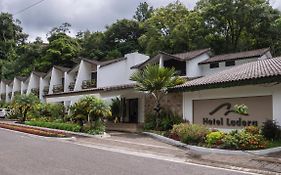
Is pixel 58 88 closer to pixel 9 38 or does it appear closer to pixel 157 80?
pixel 157 80

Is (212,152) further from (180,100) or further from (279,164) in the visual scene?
(180,100)

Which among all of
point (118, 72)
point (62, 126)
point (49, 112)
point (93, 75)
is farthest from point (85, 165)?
point (93, 75)

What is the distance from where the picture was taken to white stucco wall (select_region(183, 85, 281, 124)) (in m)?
17.5

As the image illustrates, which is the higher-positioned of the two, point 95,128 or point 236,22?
point 236,22

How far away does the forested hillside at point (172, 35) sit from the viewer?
155 ft

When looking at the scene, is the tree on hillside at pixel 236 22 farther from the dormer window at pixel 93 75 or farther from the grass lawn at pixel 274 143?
the grass lawn at pixel 274 143

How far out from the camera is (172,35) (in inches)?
2046

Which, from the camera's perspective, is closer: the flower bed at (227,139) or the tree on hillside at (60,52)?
the flower bed at (227,139)

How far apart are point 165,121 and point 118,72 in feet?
58.2

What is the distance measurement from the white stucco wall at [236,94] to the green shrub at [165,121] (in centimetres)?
66

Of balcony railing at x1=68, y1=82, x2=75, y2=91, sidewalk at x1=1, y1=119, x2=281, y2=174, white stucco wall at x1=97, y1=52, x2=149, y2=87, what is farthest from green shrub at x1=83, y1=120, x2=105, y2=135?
balcony railing at x1=68, y1=82, x2=75, y2=91

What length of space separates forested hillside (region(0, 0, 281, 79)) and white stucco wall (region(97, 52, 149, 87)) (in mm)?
10809

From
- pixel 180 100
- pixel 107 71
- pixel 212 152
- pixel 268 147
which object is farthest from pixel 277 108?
pixel 107 71

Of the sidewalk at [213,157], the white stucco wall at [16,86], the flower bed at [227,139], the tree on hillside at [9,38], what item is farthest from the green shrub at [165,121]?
the tree on hillside at [9,38]
